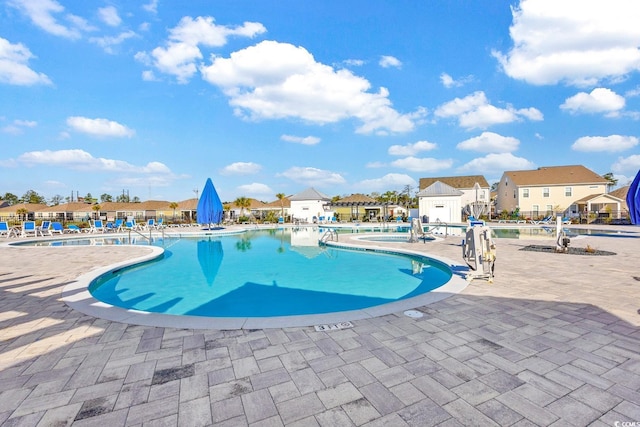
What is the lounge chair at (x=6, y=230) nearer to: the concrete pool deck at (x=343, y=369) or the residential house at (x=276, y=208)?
the concrete pool deck at (x=343, y=369)

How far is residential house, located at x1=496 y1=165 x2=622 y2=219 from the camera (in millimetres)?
30781

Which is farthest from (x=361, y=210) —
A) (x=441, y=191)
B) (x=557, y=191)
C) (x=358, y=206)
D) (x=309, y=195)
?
(x=557, y=191)

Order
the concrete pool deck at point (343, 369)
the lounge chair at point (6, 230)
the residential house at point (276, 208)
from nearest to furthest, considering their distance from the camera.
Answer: the concrete pool deck at point (343, 369)
the lounge chair at point (6, 230)
the residential house at point (276, 208)

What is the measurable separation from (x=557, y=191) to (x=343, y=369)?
39.1m

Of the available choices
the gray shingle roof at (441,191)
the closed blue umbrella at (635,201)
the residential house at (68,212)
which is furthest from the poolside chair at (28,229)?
the gray shingle roof at (441,191)

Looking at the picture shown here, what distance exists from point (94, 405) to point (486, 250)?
6.40m

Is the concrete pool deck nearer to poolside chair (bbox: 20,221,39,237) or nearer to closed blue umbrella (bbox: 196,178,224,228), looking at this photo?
closed blue umbrella (bbox: 196,178,224,228)

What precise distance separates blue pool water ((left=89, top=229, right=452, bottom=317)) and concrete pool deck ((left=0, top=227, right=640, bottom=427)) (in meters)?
2.09

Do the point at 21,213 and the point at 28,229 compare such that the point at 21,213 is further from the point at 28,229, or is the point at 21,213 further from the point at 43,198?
the point at 43,198

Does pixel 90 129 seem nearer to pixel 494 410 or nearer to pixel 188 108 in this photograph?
pixel 188 108

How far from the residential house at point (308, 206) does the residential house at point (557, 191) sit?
71.7ft

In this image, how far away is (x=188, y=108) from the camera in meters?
22.2

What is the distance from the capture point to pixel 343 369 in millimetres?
2691

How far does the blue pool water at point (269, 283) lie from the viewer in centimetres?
614
